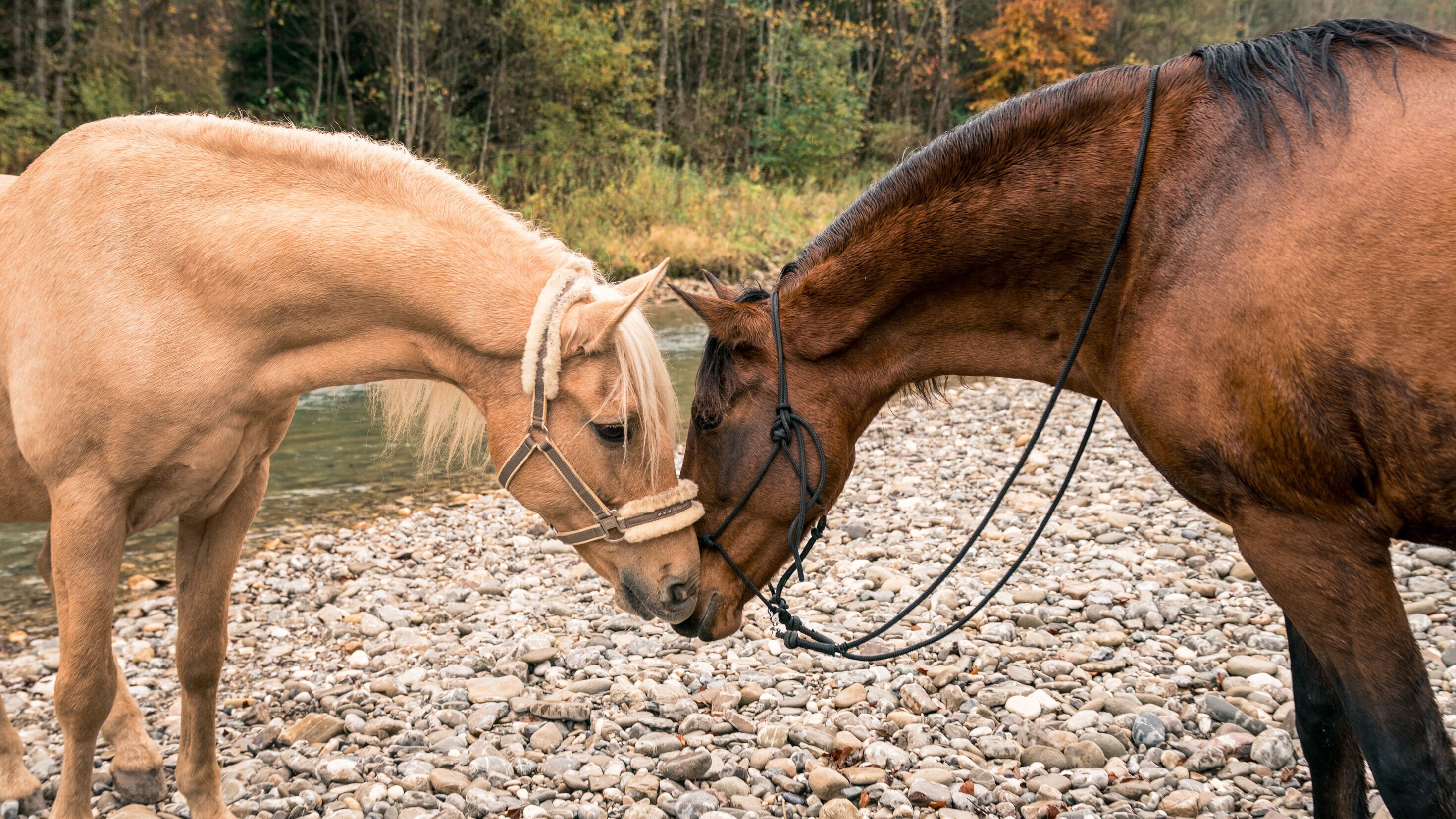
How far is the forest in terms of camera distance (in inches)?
A: 657

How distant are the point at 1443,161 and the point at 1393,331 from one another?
0.37m

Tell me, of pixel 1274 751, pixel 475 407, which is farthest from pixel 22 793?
pixel 1274 751

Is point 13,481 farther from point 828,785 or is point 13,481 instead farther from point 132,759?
point 828,785

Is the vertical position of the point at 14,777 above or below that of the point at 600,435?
below

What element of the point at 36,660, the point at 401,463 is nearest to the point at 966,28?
the point at 401,463

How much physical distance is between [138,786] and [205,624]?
0.78 metres

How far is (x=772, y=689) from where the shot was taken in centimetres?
394

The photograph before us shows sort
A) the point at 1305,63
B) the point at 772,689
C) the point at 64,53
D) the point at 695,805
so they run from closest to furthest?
the point at 1305,63, the point at 695,805, the point at 772,689, the point at 64,53

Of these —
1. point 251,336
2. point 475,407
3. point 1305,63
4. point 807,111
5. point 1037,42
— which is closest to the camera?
point 1305,63

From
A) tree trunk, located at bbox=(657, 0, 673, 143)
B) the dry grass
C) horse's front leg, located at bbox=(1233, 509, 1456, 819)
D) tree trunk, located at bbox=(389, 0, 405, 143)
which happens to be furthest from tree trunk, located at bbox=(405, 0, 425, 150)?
horse's front leg, located at bbox=(1233, 509, 1456, 819)

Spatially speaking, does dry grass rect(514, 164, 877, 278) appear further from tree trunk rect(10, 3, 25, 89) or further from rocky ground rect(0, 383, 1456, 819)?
rocky ground rect(0, 383, 1456, 819)

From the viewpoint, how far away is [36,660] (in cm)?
467

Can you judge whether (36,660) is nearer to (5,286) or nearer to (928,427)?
(5,286)

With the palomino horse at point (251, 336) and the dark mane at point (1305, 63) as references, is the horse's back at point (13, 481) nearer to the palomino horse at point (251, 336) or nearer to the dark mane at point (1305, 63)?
the palomino horse at point (251, 336)
